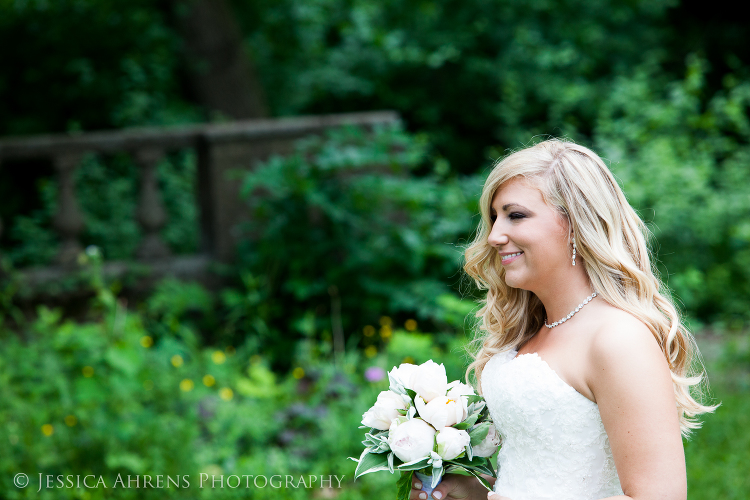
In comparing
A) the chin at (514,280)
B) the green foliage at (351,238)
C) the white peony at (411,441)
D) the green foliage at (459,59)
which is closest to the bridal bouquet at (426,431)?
the white peony at (411,441)

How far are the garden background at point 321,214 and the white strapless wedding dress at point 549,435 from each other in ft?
3.08

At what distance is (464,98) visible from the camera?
945 cm

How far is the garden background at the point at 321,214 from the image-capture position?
4059mm

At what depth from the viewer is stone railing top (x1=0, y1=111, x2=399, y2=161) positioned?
5734 mm

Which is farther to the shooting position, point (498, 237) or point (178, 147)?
point (178, 147)

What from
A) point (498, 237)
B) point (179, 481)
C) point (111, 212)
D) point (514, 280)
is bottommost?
point (179, 481)

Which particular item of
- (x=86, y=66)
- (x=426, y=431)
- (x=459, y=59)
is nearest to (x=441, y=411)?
(x=426, y=431)

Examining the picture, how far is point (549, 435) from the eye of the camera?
5.94ft

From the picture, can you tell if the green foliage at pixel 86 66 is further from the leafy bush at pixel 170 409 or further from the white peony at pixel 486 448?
the white peony at pixel 486 448

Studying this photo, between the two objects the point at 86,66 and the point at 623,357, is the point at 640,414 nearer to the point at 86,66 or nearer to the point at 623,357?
the point at 623,357

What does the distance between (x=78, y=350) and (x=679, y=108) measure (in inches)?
240

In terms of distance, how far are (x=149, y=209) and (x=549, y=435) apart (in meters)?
4.81

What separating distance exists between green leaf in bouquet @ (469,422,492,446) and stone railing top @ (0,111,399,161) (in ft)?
13.8

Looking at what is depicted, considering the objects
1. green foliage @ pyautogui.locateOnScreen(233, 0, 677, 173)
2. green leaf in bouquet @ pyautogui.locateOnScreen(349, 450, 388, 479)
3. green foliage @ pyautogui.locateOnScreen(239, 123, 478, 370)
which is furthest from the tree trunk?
green leaf in bouquet @ pyautogui.locateOnScreen(349, 450, 388, 479)
